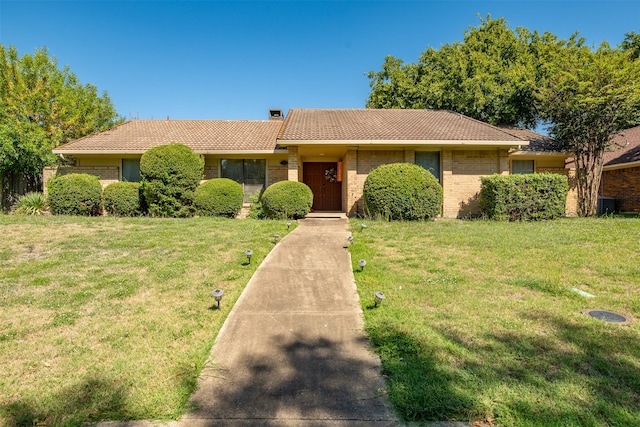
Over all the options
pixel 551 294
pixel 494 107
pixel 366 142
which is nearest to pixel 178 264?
pixel 551 294

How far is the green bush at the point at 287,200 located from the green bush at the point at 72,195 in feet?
22.1

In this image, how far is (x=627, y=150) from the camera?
679 inches

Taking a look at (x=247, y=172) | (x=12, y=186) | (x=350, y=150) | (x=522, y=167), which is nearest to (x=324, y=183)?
(x=350, y=150)

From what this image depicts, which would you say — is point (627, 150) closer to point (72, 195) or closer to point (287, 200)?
point (287, 200)

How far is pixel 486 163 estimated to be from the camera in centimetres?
1391

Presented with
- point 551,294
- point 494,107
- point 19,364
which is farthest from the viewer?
point 494,107

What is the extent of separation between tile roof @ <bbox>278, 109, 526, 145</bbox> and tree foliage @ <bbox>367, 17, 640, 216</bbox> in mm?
2643

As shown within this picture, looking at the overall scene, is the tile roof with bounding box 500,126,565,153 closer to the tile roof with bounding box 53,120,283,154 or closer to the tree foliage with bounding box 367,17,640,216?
the tree foliage with bounding box 367,17,640,216

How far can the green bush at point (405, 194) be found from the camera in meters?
11.1

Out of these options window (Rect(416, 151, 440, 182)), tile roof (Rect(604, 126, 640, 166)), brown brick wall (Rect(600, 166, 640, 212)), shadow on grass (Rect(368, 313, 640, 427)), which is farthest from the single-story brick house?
shadow on grass (Rect(368, 313, 640, 427))

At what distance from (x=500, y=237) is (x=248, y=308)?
6.60 m

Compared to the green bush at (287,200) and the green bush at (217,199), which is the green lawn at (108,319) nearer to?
the green bush at (287,200)

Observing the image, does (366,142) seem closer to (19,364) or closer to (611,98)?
(611,98)

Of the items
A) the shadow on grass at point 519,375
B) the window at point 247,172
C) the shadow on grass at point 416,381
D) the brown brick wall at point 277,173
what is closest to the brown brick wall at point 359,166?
the brown brick wall at point 277,173
